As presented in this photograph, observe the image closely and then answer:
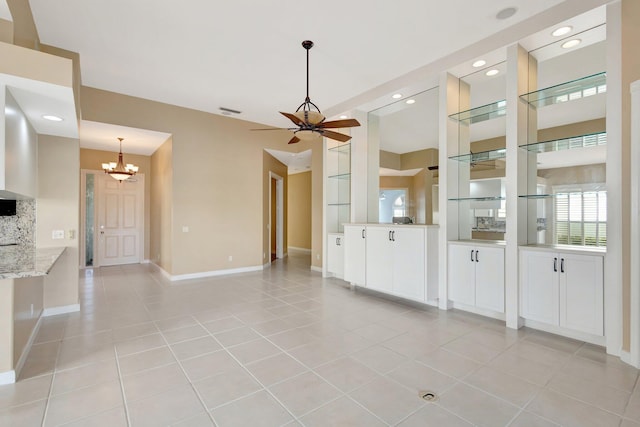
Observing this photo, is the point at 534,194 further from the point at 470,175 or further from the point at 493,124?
the point at 493,124

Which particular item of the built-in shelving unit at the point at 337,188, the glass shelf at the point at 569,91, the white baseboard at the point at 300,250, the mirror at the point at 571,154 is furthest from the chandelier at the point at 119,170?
the mirror at the point at 571,154

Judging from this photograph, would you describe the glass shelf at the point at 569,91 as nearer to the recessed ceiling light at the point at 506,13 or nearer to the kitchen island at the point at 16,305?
the recessed ceiling light at the point at 506,13

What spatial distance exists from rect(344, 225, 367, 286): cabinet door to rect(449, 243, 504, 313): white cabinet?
1437 mm

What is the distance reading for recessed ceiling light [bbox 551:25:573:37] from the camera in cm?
304

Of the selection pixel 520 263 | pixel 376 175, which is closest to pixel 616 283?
pixel 520 263

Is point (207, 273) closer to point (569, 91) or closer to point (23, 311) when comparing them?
point (23, 311)

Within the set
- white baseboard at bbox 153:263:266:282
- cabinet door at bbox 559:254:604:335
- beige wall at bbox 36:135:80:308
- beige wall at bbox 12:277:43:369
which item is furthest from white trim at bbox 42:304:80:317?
cabinet door at bbox 559:254:604:335

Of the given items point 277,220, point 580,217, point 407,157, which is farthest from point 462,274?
point 277,220

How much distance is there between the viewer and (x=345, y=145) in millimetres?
5855

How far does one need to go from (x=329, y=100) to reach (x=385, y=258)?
3148 millimetres

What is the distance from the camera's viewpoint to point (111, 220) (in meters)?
7.48

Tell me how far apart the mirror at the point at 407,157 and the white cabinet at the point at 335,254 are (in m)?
0.85

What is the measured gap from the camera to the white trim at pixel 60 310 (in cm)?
380

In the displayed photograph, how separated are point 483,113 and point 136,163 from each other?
26.0 ft
